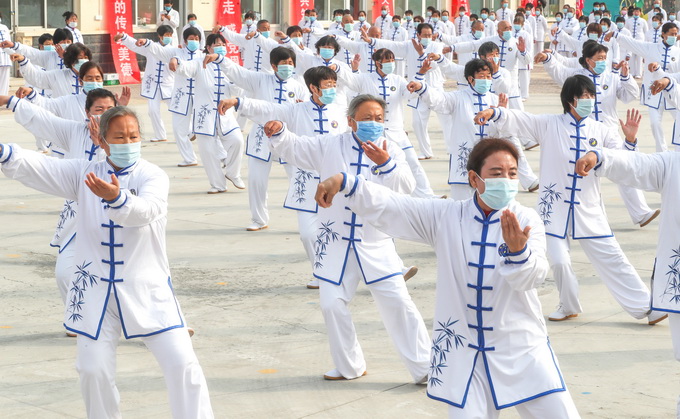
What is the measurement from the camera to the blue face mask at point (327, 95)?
8.43m

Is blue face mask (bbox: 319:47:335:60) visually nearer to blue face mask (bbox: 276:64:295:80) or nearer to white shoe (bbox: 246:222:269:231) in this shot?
blue face mask (bbox: 276:64:295:80)

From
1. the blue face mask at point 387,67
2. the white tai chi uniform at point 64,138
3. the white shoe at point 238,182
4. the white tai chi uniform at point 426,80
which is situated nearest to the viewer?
the white tai chi uniform at point 64,138

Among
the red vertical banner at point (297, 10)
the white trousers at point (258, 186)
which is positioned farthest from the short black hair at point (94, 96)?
the red vertical banner at point (297, 10)

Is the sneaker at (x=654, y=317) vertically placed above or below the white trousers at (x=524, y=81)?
below

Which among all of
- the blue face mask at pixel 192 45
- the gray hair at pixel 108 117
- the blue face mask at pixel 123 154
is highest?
the blue face mask at pixel 192 45

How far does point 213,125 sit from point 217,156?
0.36 metres

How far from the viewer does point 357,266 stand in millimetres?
6457

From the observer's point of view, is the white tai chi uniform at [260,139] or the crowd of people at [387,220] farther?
the white tai chi uniform at [260,139]

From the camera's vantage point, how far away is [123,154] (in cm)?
523

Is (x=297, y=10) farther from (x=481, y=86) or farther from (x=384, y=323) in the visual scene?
(x=384, y=323)

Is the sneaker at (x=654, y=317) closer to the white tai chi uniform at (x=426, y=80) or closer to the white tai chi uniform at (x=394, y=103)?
the white tai chi uniform at (x=394, y=103)

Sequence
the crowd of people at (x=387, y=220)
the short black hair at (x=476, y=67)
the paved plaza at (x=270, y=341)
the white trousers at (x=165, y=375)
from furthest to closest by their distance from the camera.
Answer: the short black hair at (x=476, y=67), the paved plaza at (x=270, y=341), the white trousers at (x=165, y=375), the crowd of people at (x=387, y=220)

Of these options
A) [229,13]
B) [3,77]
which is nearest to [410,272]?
[3,77]

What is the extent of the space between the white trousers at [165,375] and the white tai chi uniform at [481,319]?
1100 millimetres
